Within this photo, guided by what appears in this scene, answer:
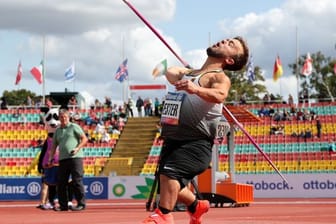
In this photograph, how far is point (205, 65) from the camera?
7621 millimetres

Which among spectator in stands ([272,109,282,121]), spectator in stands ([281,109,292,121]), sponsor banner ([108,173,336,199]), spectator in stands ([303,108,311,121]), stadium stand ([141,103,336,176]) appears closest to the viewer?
sponsor banner ([108,173,336,199])

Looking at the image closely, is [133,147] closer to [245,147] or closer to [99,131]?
[99,131]

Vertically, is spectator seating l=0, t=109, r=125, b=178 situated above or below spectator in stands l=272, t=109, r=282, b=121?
below

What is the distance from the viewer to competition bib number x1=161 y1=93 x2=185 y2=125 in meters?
7.34

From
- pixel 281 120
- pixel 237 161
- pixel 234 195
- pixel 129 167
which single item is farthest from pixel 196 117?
pixel 281 120

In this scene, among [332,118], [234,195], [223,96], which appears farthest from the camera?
[332,118]

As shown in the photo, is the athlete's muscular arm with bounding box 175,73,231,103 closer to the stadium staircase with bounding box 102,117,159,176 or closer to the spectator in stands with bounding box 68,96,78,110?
the stadium staircase with bounding box 102,117,159,176

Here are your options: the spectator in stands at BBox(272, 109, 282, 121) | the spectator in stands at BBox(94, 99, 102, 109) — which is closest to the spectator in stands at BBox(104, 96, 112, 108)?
the spectator in stands at BBox(94, 99, 102, 109)

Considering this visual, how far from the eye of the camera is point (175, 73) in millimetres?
7820

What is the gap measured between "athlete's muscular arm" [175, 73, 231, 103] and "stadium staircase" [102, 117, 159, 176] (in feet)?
103

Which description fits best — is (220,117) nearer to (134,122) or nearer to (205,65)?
(205,65)

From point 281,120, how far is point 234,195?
25.5 metres

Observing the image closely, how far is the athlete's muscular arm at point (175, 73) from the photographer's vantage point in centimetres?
777

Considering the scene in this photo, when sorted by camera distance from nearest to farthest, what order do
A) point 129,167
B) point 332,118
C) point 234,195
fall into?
point 234,195 → point 129,167 → point 332,118
